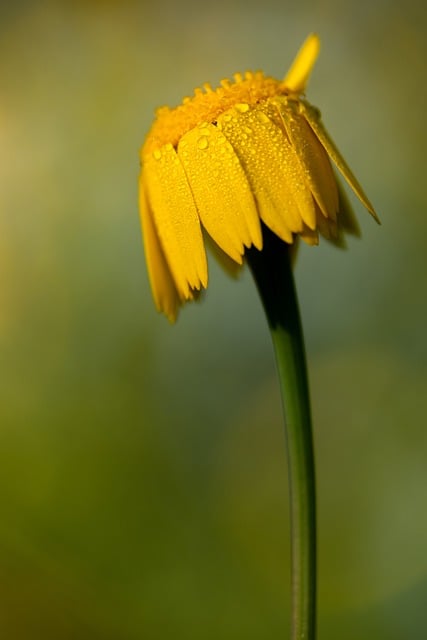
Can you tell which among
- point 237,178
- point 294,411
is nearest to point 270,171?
point 237,178

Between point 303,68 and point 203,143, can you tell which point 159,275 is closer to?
point 203,143

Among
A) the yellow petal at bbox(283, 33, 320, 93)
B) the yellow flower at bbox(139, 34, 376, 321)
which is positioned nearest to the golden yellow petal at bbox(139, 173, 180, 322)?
the yellow flower at bbox(139, 34, 376, 321)

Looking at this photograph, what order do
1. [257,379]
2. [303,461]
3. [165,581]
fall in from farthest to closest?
[257,379] → [165,581] → [303,461]

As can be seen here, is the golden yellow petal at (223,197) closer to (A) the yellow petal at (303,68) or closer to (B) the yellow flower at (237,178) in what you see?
(B) the yellow flower at (237,178)

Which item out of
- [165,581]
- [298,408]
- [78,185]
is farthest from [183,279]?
[78,185]

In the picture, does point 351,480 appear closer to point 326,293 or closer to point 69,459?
point 326,293

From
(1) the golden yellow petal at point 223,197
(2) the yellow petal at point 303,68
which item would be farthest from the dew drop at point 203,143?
(2) the yellow petal at point 303,68
